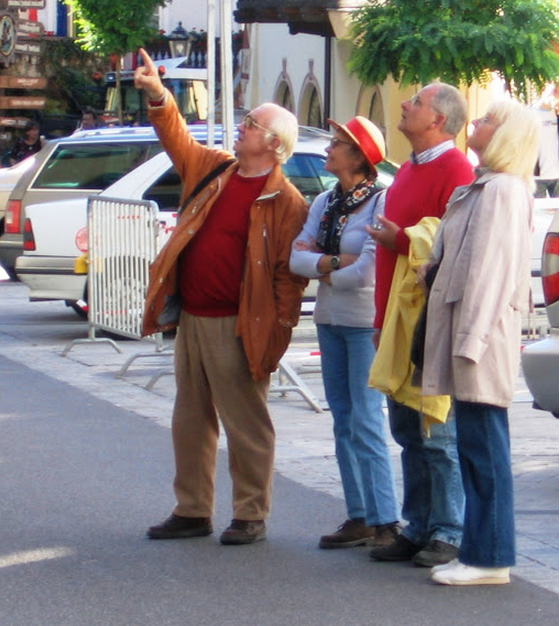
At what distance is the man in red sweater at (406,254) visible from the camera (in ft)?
18.5


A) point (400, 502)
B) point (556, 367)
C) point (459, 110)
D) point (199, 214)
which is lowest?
point (400, 502)

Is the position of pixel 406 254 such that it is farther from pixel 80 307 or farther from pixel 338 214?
pixel 80 307

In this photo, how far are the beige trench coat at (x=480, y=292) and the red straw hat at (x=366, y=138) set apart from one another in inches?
26.7

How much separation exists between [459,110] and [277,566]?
1.87 m

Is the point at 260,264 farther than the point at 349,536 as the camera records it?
No

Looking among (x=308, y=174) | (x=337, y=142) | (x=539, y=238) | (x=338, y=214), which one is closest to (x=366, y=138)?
(x=337, y=142)

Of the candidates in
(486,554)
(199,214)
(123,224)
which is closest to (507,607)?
(486,554)

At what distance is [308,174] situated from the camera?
12906 mm

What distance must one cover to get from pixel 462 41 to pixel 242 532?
13.6m

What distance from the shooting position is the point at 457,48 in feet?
62.3

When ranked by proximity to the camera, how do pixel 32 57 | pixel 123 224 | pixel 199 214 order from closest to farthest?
pixel 199 214
pixel 123 224
pixel 32 57

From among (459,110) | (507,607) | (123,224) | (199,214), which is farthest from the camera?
(123,224)

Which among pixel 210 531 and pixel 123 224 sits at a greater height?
pixel 123 224

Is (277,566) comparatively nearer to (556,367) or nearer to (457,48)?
(556,367)
